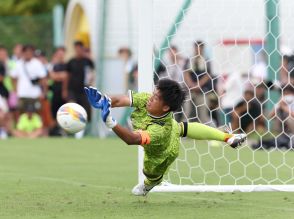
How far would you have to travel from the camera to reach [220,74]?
44.5ft

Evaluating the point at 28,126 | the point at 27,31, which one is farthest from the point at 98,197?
the point at 27,31

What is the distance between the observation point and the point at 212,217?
25.1 feet

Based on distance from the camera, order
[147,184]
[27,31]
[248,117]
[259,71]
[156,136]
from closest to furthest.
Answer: [156,136] < [147,184] < [248,117] < [259,71] < [27,31]

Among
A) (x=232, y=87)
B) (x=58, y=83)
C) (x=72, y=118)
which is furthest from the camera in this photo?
(x=58, y=83)

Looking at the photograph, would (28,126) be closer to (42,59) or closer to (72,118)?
(42,59)

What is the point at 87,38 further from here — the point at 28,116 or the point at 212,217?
the point at 212,217

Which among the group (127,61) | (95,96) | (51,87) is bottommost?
(51,87)

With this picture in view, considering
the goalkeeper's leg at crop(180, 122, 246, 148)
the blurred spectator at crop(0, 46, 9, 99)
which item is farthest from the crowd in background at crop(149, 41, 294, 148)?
the blurred spectator at crop(0, 46, 9, 99)

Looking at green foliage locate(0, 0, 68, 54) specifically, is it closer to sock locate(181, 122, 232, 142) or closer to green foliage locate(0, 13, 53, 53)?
green foliage locate(0, 13, 53, 53)

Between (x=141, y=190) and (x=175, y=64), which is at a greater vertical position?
(x=175, y=64)

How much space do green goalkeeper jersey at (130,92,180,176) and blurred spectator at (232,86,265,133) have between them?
4.00 meters

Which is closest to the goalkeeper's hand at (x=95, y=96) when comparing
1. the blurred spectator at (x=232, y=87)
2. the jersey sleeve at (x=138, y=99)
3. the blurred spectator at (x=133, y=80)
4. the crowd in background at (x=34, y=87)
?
the jersey sleeve at (x=138, y=99)

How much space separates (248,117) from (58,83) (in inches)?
306

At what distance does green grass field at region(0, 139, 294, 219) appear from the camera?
794cm
